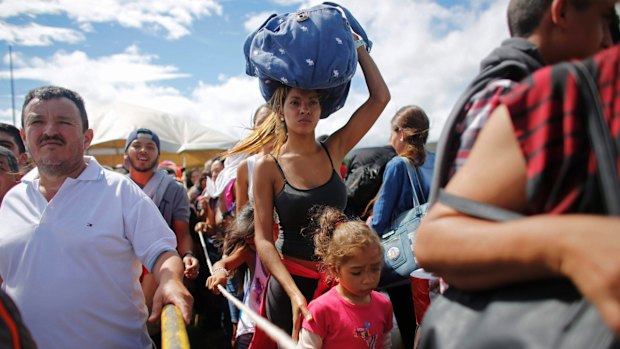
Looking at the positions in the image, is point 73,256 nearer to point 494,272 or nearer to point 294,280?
point 294,280

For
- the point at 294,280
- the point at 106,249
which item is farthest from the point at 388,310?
the point at 106,249

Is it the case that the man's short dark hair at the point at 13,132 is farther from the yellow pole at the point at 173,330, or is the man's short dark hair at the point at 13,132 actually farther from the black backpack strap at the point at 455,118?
the black backpack strap at the point at 455,118

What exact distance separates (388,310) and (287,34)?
1.47 m

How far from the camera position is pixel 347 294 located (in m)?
2.33

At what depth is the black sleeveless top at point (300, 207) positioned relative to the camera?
2.28m

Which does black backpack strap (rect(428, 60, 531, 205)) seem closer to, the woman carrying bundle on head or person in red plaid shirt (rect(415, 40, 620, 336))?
person in red plaid shirt (rect(415, 40, 620, 336))

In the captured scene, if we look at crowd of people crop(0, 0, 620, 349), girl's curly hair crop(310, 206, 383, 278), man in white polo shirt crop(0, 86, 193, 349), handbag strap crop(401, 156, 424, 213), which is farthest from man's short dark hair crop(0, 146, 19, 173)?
handbag strap crop(401, 156, 424, 213)

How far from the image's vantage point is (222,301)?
16.5 feet

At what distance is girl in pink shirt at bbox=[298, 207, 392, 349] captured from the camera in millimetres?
2207

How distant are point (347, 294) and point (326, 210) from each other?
0.43 metres

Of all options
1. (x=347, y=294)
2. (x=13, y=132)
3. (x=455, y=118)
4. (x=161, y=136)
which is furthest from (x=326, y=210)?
(x=161, y=136)

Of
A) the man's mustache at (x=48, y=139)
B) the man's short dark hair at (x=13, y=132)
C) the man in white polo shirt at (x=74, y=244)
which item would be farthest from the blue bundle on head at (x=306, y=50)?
the man's short dark hair at (x=13, y=132)

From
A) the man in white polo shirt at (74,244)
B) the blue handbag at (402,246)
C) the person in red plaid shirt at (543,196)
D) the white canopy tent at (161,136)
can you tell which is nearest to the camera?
the person in red plaid shirt at (543,196)

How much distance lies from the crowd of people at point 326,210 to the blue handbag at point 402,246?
10 cm
